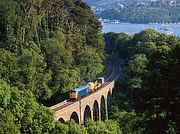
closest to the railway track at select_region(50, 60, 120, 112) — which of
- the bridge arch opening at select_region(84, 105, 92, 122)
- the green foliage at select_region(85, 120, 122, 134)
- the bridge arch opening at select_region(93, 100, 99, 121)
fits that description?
the bridge arch opening at select_region(84, 105, 92, 122)

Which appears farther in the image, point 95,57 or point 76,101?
A: point 95,57

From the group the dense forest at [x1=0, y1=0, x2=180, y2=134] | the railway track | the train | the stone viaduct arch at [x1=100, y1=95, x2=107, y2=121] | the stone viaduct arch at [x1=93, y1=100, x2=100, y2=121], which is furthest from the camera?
the stone viaduct arch at [x1=100, y1=95, x2=107, y2=121]

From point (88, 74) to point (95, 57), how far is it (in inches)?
142

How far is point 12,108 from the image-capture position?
98.1 ft

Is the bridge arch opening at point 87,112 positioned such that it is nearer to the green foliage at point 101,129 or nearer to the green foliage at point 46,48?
the green foliage at point 46,48

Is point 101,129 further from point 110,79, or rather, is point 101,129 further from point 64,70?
point 110,79

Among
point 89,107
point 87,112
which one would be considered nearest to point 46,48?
point 87,112

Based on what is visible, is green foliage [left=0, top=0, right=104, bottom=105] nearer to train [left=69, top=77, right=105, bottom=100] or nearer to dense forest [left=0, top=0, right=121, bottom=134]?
dense forest [left=0, top=0, right=121, bottom=134]

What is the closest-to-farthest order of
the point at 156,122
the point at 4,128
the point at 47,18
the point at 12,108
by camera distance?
the point at 156,122 < the point at 4,128 < the point at 12,108 < the point at 47,18

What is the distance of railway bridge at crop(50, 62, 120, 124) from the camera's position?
4219 centimetres

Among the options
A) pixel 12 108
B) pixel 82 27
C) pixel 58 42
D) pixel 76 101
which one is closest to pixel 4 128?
pixel 12 108

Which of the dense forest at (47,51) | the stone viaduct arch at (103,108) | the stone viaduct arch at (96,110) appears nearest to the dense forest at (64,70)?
the dense forest at (47,51)

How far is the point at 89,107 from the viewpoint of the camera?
162 feet

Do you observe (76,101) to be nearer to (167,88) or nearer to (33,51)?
(33,51)
